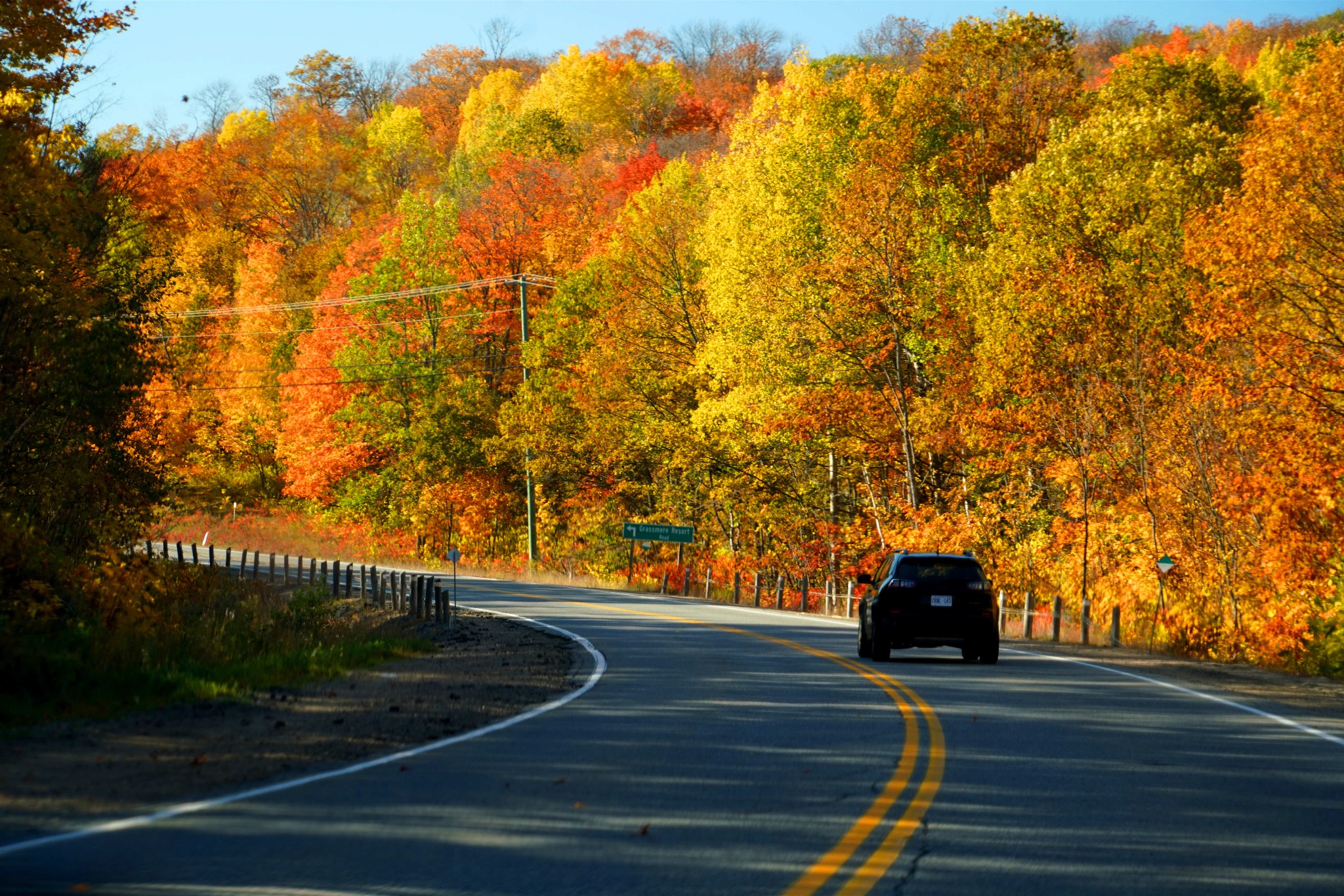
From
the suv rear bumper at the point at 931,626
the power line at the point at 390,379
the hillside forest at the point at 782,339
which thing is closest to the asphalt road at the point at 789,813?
the suv rear bumper at the point at 931,626

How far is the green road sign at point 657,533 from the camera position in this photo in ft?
160

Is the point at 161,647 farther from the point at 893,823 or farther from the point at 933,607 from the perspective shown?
the point at 893,823

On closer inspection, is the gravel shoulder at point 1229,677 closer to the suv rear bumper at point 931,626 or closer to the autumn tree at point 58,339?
the suv rear bumper at point 931,626

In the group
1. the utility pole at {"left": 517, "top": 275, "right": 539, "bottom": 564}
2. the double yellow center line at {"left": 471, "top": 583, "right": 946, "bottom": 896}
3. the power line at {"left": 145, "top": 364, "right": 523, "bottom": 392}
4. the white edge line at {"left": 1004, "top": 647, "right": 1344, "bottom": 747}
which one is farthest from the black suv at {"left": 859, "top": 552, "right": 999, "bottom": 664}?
the power line at {"left": 145, "top": 364, "right": 523, "bottom": 392}

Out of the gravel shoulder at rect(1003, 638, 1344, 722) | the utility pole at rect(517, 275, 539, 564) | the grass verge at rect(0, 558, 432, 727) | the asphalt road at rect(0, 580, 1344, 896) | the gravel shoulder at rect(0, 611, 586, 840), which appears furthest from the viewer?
the utility pole at rect(517, 275, 539, 564)

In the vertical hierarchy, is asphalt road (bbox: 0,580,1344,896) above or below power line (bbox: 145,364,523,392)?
below

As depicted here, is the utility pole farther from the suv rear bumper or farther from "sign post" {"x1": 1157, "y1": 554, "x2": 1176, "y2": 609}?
the suv rear bumper

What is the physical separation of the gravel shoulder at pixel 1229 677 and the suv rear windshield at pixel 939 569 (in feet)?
9.41

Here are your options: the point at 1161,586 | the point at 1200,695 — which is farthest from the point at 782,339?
the point at 1200,695

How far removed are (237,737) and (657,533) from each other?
37056 millimetres

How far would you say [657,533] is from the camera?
49094 mm

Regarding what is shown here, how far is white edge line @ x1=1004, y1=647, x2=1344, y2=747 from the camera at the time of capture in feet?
46.4

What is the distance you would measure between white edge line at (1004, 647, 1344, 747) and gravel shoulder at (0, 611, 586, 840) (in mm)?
7852

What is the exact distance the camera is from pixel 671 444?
172ft
